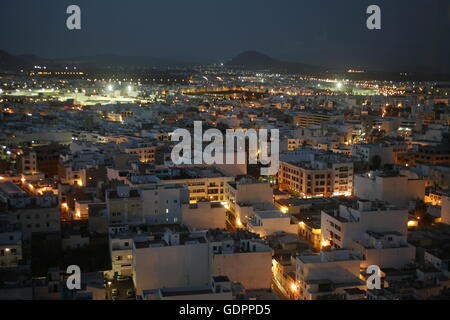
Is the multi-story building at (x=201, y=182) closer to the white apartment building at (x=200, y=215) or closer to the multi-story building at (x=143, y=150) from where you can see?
the white apartment building at (x=200, y=215)

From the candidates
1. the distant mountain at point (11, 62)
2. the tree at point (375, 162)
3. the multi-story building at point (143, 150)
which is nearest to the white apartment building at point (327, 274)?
the tree at point (375, 162)

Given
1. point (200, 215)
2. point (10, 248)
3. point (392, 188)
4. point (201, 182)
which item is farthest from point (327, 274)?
point (201, 182)

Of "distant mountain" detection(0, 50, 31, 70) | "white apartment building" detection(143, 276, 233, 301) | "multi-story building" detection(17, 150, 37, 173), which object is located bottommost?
"white apartment building" detection(143, 276, 233, 301)

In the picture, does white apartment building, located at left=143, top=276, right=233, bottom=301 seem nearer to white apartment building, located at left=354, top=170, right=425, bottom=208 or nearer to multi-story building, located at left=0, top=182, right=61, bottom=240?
multi-story building, located at left=0, top=182, right=61, bottom=240

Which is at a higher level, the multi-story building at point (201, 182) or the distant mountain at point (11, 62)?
the distant mountain at point (11, 62)

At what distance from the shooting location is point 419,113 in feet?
59.4

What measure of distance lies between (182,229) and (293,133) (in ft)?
26.6

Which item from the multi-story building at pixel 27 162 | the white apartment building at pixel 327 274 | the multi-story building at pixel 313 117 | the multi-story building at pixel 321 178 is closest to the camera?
the white apartment building at pixel 327 274

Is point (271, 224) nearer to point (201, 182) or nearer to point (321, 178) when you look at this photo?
point (201, 182)

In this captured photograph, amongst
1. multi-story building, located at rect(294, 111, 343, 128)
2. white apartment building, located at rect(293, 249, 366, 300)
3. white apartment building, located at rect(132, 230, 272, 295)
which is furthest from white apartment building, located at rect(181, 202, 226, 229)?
multi-story building, located at rect(294, 111, 343, 128)

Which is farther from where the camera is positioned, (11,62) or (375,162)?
(11,62)

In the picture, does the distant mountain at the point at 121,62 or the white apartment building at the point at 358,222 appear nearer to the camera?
the white apartment building at the point at 358,222

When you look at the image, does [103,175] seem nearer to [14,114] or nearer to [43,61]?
[14,114]

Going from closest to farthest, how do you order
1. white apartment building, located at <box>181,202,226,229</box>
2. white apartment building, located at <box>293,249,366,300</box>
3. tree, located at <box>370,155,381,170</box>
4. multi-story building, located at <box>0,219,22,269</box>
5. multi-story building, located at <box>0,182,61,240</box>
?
1. white apartment building, located at <box>293,249,366,300</box>
2. multi-story building, located at <box>0,219,22,269</box>
3. multi-story building, located at <box>0,182,61,240</box>
4. white apartment building, located at <box>181,202,226,229</box>
5. tree, located at <box>370,155,381,170</box>
